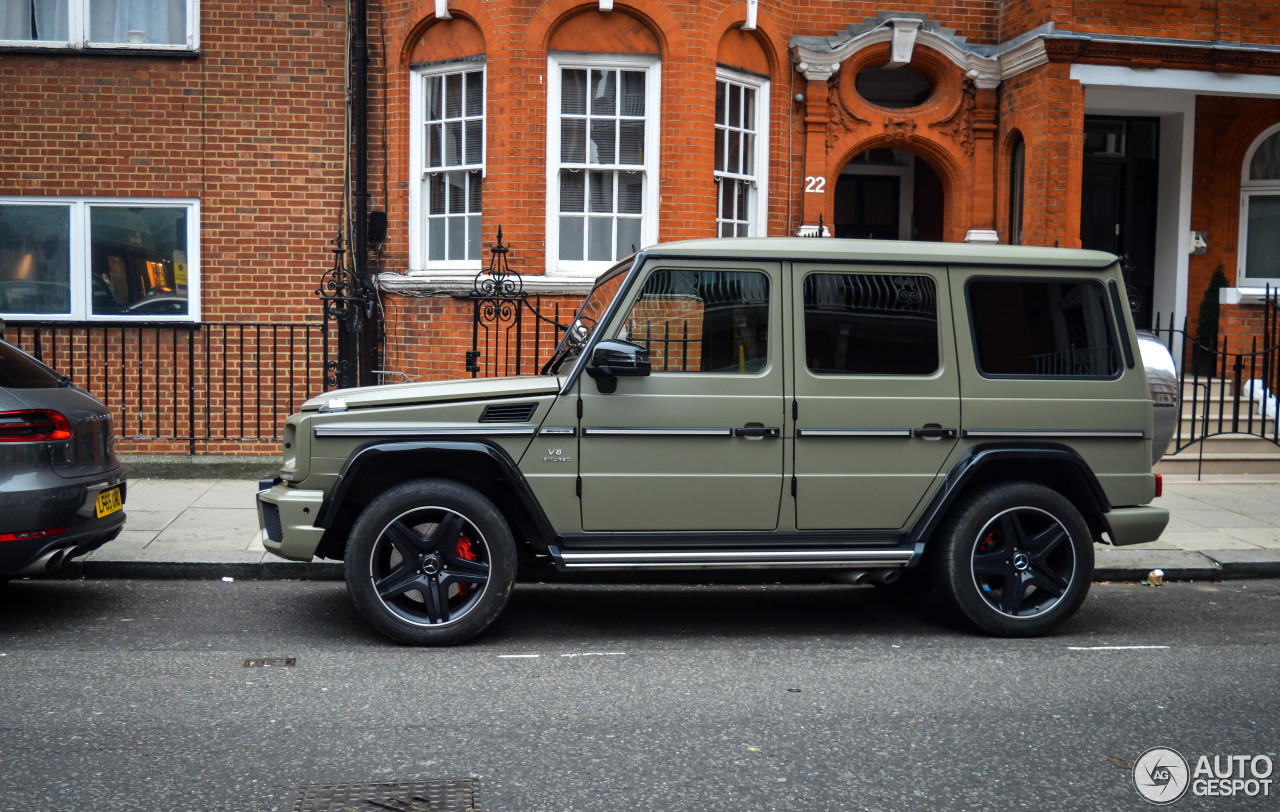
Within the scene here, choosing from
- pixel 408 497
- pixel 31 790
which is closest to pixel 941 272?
pixel 408 497

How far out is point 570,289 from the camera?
11.3 meters

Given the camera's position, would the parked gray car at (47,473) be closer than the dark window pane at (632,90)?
Yes

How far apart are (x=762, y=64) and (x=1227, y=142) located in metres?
5.84

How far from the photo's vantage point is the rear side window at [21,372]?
19.1 feet

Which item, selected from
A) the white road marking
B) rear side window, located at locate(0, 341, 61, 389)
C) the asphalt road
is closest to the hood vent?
the asphalt road

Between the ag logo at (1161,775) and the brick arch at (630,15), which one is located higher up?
the brick arch at (630,15)

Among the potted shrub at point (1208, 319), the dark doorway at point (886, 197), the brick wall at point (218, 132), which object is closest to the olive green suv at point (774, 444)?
the brick wall at point (218, 132)

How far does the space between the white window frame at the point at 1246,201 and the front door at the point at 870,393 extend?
961 cm

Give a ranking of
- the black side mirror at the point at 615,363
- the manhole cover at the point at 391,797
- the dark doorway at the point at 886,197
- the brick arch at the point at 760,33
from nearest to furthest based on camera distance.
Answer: the manhole cover at the point at 391,797, the black side mirror at the point at 615,363, the brick arch at the point at 760,33, the dark doorway at the point at 886,197

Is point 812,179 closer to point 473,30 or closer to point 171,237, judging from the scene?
point 473,30

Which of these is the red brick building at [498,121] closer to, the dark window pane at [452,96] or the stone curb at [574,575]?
the dark window pane at [452,96]

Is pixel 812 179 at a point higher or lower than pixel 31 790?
higher

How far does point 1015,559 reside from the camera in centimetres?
588

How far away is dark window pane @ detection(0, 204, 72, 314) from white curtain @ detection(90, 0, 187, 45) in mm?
1886
